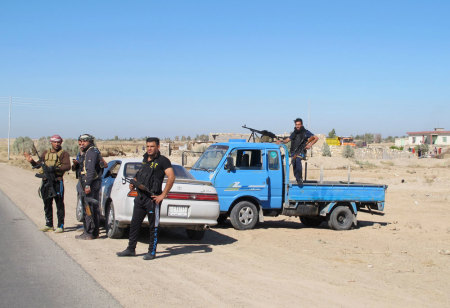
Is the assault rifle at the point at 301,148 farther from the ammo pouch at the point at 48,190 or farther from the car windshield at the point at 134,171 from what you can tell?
the ammo pouch at the point at 48,190

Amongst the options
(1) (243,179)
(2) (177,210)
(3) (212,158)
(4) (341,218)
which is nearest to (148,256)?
(2) (177,210)

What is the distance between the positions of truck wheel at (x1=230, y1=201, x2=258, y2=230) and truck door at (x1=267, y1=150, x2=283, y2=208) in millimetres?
555

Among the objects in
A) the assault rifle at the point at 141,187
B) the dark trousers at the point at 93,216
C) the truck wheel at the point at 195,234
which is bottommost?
the truck wheel at the point at 195,234

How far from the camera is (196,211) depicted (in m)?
9.77

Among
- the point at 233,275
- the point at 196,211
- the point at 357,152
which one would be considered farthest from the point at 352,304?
the point at 357,152

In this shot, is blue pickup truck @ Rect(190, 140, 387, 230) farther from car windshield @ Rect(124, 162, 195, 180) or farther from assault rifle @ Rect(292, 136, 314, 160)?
car windshield @ Rect(124, 162, 195, 180)

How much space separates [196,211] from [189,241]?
46.9 inches

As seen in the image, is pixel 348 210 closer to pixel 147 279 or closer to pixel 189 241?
pixel 189 241

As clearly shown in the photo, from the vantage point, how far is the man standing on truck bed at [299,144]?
500 inches

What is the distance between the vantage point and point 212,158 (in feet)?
42.1

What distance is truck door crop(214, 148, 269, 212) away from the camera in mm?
12219

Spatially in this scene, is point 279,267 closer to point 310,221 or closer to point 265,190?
point 265,190

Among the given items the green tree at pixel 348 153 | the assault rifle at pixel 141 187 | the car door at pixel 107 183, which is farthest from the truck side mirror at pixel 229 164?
the green tree at pixel 348 153

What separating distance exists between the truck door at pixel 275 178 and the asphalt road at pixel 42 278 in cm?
538
